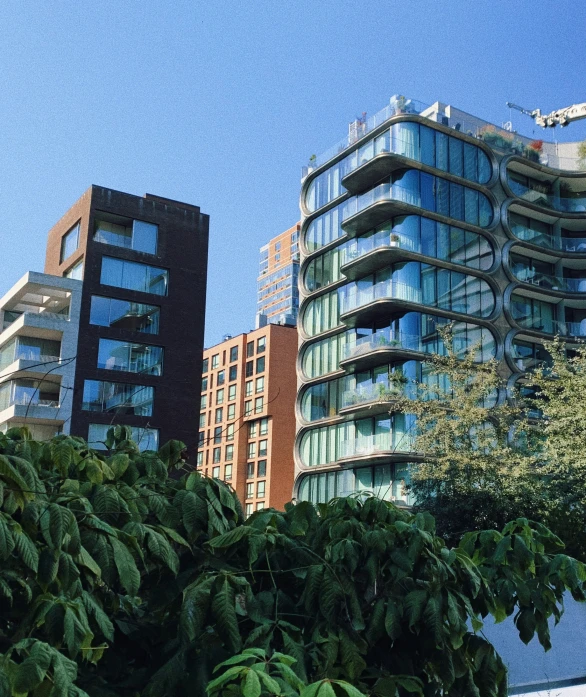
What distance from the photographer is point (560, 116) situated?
209 feet

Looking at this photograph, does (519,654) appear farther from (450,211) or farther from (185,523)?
(450,211)

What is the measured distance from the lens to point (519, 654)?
14.6m

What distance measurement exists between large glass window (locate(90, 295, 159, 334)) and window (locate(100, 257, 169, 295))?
0.95m

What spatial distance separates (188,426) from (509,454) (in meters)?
22.5

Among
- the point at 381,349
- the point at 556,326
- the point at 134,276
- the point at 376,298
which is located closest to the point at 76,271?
the point at 134,276

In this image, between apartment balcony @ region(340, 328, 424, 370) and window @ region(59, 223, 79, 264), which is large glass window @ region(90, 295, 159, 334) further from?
apartment balcony @ region(340, 328, 424, 370)

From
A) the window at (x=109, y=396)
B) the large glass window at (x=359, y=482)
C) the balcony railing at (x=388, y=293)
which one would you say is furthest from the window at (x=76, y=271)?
the large glass window at (x=359, y=482)

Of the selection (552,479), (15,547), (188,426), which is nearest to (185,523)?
(15,547)

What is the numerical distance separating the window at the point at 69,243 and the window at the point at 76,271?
980 millimetres

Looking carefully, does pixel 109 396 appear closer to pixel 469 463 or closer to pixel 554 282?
pixel 469 463

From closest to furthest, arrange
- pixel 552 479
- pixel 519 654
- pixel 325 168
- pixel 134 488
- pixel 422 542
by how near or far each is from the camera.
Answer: pixel 422 542 < pixel 134 488 < pixel 519 654 < pixel 552 479 < pixel 325 168

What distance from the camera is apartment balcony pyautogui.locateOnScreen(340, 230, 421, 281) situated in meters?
42.2

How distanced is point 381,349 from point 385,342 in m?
0.72

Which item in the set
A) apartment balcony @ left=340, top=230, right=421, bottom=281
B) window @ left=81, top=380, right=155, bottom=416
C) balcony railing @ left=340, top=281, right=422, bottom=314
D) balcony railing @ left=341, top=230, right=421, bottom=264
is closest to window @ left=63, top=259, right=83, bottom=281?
window @ left=81, top=380, right=155, bottom=416
